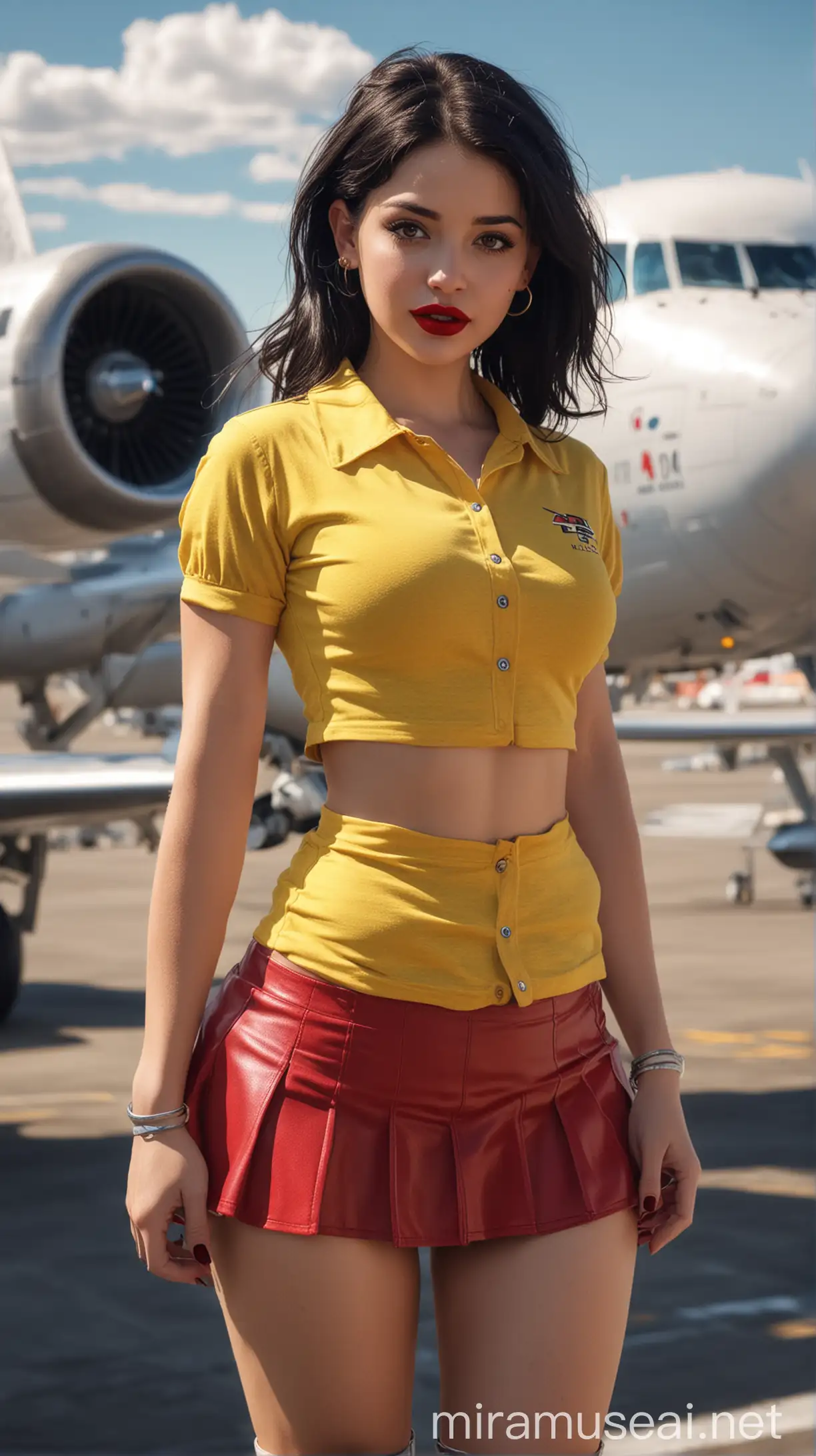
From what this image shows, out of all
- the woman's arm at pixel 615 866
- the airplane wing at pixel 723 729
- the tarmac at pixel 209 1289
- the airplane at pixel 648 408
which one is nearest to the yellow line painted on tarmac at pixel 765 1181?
the tarmac at pixel 209 1289

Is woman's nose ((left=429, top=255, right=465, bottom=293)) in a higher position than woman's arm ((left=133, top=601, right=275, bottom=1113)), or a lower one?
higher

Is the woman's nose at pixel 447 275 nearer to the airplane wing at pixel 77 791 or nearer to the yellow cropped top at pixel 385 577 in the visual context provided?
the yellow cropped top at pixel 385 577

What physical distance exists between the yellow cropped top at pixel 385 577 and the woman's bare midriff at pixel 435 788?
2 centimetres

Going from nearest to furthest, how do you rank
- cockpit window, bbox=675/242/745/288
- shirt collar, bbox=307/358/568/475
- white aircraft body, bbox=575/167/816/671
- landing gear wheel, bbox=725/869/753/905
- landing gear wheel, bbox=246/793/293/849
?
shirt collar, bbox=307/358/568/475 → white aircraft body, bbox=575/167/816/671 → landing gear wheel, bbox=246/793/293/849 → cockpit window, bbox=675/242/745/288 → landing gear wheel, bbox=725/869/753/905

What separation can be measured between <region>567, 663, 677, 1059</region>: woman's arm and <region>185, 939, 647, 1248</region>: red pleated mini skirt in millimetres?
240

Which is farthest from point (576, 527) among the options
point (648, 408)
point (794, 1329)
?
point (648, 408)

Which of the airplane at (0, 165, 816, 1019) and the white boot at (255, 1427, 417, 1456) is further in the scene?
the airplane at (0, 165, 816, 1019)

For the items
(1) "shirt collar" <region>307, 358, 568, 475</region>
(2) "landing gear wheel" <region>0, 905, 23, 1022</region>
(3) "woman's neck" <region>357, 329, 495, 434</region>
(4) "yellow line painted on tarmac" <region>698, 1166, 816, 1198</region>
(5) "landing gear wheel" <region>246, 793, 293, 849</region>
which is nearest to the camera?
(1) "shirt collar" <region>307, 358, 568, 475</region>

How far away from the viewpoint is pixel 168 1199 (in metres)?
1.75

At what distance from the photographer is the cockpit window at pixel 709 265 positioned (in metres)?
9.63

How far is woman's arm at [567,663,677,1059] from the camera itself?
6.67ft

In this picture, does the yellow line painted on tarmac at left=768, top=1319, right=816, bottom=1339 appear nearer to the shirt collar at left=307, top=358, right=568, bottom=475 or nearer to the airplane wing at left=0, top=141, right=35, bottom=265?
the shirt collar at left=307, top=358, right=568, bottom=475

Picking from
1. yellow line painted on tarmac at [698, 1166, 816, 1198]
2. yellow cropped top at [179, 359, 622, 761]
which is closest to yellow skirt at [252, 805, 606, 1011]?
yellow cropped top at [179, 359, 622, 761]

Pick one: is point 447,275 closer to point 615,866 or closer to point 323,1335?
point 615,866
